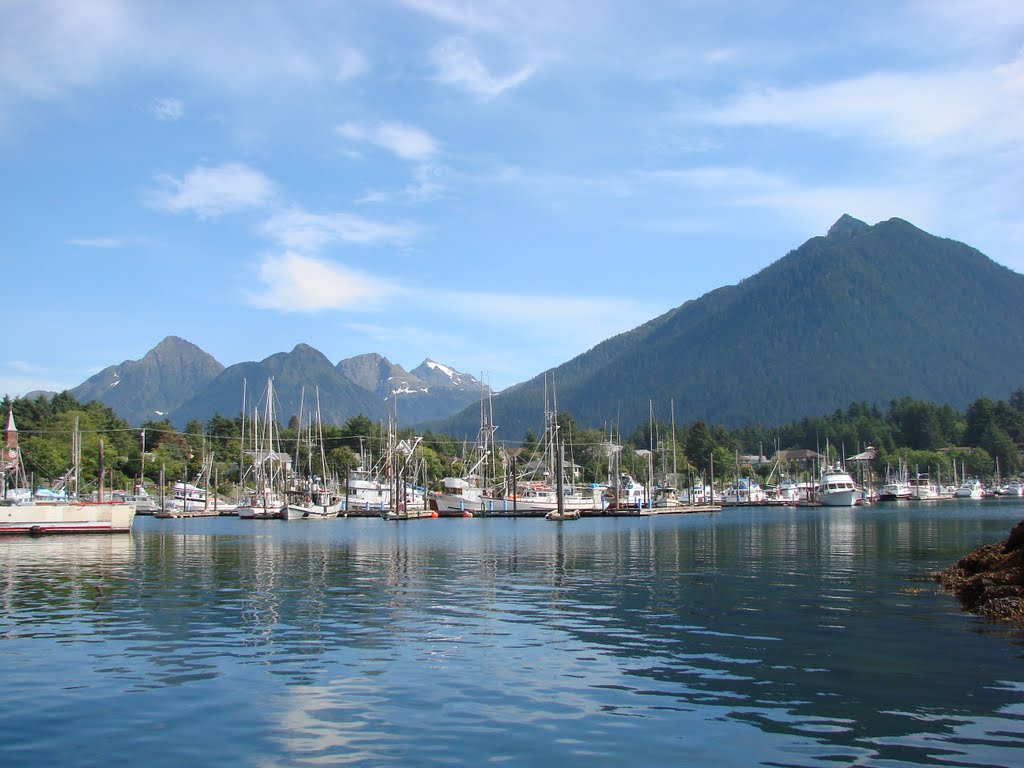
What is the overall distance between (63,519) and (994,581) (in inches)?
2573

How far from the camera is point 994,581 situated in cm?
2720

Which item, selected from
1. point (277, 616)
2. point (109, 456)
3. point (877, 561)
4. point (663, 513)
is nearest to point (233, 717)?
point (277, 616)

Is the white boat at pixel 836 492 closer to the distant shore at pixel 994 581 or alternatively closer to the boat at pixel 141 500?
the boat at pixel 141 500

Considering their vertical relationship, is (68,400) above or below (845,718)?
above

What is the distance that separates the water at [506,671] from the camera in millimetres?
13391

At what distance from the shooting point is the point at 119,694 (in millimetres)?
16703

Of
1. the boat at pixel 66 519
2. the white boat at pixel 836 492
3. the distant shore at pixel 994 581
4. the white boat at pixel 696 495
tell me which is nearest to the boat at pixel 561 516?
the boat at pixel 66 519

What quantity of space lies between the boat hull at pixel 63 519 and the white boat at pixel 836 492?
11362cm

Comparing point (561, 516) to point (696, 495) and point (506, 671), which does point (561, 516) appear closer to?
point (696, 495)

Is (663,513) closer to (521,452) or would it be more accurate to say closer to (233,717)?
(521,452)

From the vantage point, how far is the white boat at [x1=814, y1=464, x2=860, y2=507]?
150000mm

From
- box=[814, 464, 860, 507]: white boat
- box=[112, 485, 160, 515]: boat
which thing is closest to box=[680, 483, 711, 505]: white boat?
box=[814, 464, 860, 507]: white boat

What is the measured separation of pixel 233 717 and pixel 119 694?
3058 mm

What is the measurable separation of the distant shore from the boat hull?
6132cm
